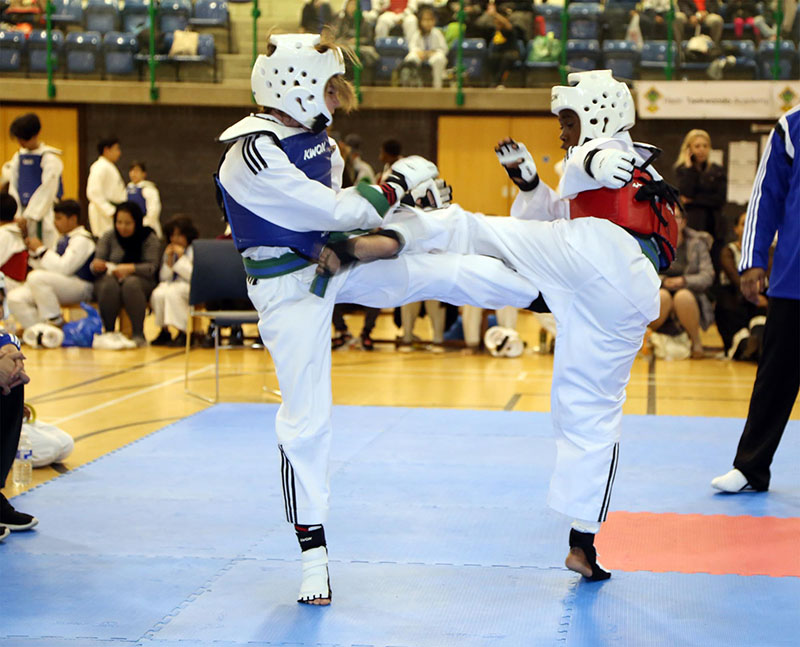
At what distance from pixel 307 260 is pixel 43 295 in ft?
24.6

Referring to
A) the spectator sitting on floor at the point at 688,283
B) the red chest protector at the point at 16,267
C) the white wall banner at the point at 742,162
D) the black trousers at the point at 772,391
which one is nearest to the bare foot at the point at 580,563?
the black trousers at the point at 772,391

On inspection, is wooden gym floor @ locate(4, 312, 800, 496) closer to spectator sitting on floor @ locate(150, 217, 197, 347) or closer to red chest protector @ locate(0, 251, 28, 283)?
spectator sitting on floor @ locate(150, 217, 197, 347)

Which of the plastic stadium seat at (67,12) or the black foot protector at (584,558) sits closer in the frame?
the black foot protector at (584,558)

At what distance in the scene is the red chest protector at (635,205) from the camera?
3.50 meters

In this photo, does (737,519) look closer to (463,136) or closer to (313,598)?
(313,598)

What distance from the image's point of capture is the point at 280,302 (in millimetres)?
3430

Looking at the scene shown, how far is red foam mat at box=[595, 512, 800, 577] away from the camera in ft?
12.7

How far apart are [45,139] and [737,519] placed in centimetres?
1310

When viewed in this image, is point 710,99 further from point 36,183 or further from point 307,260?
point 307,260

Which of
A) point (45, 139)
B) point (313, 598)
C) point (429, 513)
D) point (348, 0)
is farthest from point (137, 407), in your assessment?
point (45, 139)

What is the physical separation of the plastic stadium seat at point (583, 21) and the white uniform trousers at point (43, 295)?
23.6ft

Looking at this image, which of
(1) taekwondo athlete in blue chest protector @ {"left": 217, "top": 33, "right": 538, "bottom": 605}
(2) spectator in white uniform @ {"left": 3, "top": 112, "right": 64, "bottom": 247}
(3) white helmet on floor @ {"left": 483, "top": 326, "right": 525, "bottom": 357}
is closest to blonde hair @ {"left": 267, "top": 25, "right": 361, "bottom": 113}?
(1) taekwondo athlete in blue chest protector @ {"left": 217, "top": 33, "right": 538, "bottom": 605}

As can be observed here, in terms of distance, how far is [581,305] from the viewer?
3.50m

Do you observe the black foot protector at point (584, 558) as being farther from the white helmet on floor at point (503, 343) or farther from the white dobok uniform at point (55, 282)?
the white dobok uniform at point (55, 282)
